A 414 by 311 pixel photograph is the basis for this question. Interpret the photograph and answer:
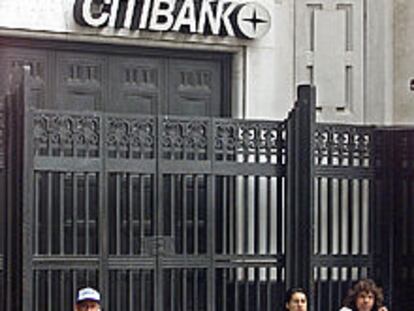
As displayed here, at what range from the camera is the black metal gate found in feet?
39.2

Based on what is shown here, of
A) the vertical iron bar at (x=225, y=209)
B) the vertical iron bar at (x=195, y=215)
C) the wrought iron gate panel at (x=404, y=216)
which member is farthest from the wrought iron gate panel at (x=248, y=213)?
the wrought iron gate panel at (x=404, y=216)

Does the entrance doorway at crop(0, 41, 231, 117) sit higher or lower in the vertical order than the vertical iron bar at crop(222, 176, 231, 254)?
higher

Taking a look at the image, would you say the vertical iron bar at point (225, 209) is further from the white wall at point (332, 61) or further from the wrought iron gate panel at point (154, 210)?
the white wall at point (332, 61)

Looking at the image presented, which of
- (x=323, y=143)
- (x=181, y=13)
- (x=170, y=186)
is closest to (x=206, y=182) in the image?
(x=170, y=186)

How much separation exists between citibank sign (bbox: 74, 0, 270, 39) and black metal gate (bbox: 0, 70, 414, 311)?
168 centimetres

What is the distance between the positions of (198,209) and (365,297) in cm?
190

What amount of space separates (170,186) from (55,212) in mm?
1160

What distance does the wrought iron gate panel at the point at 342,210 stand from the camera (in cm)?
1307

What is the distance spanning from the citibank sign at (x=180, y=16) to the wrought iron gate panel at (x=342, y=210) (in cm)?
179

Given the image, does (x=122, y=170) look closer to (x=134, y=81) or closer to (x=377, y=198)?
(x=134, y=81)

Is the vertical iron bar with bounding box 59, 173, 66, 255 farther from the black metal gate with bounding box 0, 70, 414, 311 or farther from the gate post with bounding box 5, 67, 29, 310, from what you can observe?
the gate post with bounding box 5, 67, 29, 310

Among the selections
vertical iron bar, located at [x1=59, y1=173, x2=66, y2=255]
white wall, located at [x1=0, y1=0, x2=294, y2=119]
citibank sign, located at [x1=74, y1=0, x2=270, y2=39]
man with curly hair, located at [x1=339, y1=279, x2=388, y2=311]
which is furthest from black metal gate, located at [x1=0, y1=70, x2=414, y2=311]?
citibank sign, located at [x1=74, y1=0, x2=270, y2=39]

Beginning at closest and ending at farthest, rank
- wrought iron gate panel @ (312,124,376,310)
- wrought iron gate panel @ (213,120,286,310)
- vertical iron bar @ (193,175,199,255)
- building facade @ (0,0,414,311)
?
building facade @ (0,0,414,311)
vertical iron bar @ (193,175,199,255)
wrought iron gate panel @ (213,120,286,310)
wrought iron gate panel @ (312,124,376,310)

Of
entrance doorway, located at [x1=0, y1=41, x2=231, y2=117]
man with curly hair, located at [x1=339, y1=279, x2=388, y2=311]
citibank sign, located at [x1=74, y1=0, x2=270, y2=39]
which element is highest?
citibank sign, located at [x1=74, y1=0, x2=270, y2=39]
